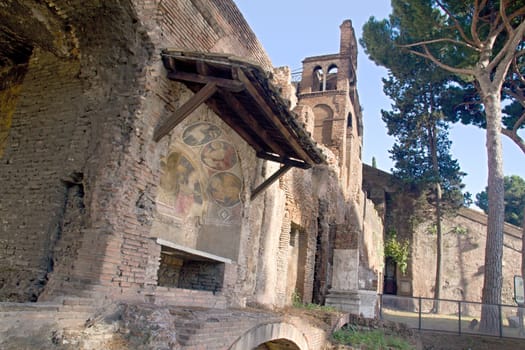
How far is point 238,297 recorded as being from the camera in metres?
8.02

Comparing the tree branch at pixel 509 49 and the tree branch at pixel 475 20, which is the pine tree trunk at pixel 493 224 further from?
the tree branch at pixel 475 20

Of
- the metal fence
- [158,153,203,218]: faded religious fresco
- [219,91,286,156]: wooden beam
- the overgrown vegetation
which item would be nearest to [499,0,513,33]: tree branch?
the metal fence

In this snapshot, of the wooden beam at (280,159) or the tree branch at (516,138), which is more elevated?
the tree branch at (516,138)

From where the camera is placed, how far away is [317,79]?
984 inches

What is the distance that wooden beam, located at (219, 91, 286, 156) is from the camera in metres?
6.72

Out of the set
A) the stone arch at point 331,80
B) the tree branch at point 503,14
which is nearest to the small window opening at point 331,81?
the stone arch at point 331,80

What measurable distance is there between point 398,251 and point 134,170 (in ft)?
74.3

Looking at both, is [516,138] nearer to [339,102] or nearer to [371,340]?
[339,102]

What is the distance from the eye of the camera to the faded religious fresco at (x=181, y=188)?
734 cm

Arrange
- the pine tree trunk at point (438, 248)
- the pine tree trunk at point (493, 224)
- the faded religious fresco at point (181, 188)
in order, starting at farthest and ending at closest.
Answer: the pine tree trunk at point (438, 248) < the pine tree trunk at point (493, 224) < the faded religious fresco at point (181, 188)

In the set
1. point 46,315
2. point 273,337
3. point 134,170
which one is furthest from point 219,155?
point 46,315

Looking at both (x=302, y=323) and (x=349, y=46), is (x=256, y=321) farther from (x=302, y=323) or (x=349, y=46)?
(x=349, y=46)

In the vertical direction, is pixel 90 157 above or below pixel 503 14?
below

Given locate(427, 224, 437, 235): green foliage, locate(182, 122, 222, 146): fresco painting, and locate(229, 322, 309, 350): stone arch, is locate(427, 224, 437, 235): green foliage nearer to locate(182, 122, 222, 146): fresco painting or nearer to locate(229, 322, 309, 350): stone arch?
locate(229, 322, 309, 350): stone arch
